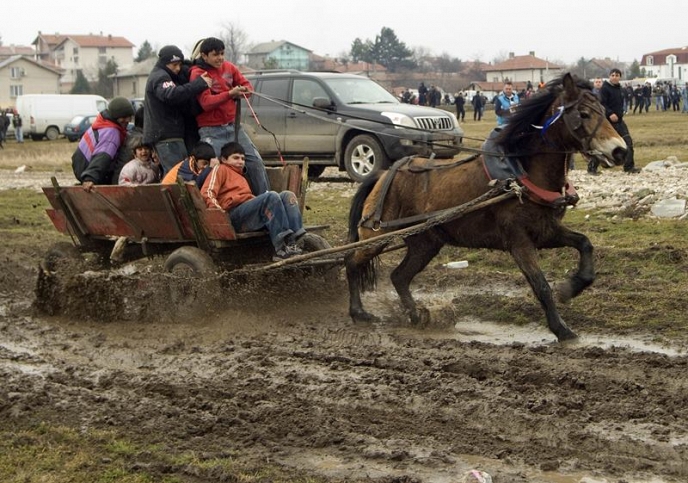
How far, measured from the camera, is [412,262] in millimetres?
8812

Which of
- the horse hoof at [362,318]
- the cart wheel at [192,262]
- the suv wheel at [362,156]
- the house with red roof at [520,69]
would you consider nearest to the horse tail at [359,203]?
the horse hoof at [362,318]

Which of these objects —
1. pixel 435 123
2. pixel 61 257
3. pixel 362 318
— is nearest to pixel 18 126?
pixel 435 123

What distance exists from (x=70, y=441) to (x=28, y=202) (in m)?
12.3

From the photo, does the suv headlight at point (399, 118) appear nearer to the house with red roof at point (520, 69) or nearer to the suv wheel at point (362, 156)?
the suv wheel at point (362, 156)

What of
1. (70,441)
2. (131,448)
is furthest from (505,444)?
(70,441)

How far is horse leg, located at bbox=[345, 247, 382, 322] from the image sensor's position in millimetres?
8773

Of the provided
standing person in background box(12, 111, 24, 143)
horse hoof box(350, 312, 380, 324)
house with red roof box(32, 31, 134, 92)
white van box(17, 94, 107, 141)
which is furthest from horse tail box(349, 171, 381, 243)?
house with red roof box(32, 31, 134, 92)

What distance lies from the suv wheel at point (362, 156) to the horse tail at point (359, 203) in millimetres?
7417

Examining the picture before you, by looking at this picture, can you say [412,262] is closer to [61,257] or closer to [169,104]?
[169,104]

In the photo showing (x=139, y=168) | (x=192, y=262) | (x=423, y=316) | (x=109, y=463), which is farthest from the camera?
(x=139, y=168)

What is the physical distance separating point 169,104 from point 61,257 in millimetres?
2041

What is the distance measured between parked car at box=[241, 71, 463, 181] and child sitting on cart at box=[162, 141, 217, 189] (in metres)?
7.31

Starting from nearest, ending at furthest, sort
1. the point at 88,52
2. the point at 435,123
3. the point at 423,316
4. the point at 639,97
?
1. the point at 423,316
2. the point at 435,123
3. the point at 639,97
4. the point at 88,52

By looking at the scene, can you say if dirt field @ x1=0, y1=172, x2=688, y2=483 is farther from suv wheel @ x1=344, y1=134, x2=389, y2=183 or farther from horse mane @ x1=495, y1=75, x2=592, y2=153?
suv wheel @ x1=344, y1=134, x2=389, y2=183
